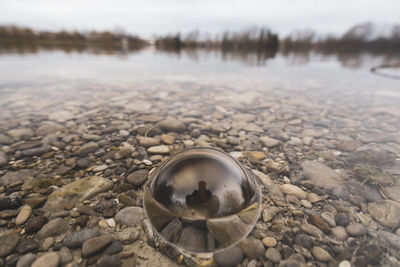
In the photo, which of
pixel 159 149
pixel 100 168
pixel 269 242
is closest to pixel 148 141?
pixel 159 149

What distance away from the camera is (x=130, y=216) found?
4.26 ft

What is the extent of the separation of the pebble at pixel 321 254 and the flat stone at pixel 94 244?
44.7 inches

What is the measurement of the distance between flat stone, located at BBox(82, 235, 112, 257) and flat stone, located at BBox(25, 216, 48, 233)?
0.34 metres

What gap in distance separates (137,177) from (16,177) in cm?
97

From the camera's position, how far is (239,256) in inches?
41.5

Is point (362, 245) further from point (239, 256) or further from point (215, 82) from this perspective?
point (215, 82)

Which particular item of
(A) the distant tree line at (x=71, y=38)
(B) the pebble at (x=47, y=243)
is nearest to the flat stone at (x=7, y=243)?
(B) the pebble at (x=47, y=243)

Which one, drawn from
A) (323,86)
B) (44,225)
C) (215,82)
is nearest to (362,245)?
(44,225)

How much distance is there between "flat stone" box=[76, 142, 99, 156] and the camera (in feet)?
6.70

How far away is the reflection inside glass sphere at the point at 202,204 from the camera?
98cm

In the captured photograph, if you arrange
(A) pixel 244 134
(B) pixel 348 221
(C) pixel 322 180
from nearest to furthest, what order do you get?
(B) pixel 348 221, (C) pixel 322 180, (A) pixel 244 134

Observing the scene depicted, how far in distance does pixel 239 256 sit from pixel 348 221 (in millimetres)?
796

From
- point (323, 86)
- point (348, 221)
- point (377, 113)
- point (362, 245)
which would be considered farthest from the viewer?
point (323, 86)

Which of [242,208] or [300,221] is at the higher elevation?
[242,208]
